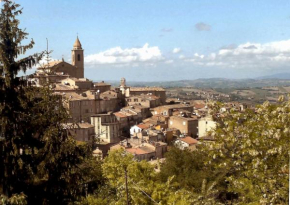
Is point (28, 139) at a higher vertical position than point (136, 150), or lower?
higher

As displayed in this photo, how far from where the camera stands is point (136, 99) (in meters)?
69.4

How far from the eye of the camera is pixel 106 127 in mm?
53562

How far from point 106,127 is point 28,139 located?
140ft

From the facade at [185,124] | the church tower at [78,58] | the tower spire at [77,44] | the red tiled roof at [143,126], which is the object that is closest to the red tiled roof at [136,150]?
the red tiled roof at [143,126]

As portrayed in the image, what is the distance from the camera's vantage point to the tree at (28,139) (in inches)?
407

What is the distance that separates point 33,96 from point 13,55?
1313mm

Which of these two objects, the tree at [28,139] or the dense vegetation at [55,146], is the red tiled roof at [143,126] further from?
the tree at [28,139]

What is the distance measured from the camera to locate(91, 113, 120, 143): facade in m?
53.0

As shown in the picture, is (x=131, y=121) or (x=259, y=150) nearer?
(x=259, y=150)

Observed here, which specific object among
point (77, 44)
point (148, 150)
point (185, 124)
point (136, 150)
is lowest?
point (148, 150)

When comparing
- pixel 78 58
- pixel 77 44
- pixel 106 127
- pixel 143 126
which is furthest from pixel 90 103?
pixel 77 44

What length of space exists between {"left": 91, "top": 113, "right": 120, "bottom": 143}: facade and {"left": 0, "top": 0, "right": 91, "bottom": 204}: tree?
136ft

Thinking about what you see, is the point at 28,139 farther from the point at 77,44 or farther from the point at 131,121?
the point at 77,44

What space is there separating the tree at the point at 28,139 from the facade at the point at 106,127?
41.4 metres
